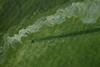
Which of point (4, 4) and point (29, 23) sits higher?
point (4, 4)

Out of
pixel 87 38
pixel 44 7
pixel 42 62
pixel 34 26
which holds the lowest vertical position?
pixel 42 62

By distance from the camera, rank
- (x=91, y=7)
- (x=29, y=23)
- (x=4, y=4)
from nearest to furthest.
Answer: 1. (x=91, y=7)
2. (x=29, y=23)
3. (x=4, y=4)

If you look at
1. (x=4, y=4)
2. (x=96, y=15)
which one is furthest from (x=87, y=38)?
(x=4, y=4)

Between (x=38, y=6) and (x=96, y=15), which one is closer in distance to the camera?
(x=96, y=15)

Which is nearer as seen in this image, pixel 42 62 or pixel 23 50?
pixel 42 62

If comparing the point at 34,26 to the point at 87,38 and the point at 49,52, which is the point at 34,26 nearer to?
the point at 49,52

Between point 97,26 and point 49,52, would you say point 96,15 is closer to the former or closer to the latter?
point 97,26

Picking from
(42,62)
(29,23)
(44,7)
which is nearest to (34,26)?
(29,23)

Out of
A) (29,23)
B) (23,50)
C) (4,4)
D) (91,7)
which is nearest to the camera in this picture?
(23,50)

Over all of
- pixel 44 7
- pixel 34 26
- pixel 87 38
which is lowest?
pixel 87 38
